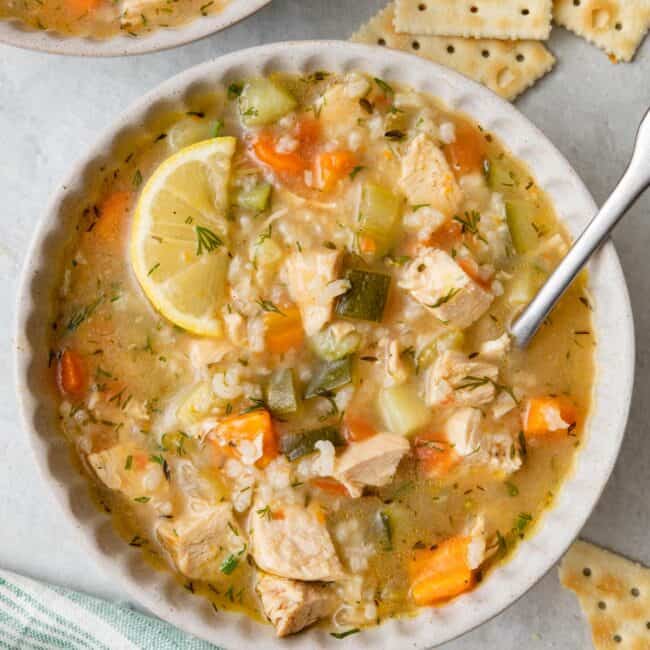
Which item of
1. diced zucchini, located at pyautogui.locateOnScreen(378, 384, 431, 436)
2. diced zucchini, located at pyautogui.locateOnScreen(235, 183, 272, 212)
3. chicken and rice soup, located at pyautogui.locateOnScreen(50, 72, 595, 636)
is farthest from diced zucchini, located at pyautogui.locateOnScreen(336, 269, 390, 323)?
diced zucchini, located at pyautogui.locateOnScreen(235, 183, 272, 212)

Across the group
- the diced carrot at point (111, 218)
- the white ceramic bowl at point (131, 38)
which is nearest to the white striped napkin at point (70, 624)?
the diced carrot at point (111, 218)

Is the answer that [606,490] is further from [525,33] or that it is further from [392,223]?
[525,33]

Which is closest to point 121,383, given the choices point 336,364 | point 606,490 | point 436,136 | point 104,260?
point 104,260

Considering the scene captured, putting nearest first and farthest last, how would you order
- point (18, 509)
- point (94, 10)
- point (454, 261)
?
point (454, 261)
point (94, 10)
point (18, 509)

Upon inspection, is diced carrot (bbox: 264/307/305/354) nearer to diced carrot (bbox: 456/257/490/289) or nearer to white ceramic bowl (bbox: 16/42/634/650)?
diced carrot (bbox: 456/257/490/289)

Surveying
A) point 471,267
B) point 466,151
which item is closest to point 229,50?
point 466,151

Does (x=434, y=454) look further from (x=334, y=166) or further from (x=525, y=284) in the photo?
(x=334, y=166)

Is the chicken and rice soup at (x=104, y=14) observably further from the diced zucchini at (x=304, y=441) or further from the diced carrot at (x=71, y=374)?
the diced zucchini at (x=304, y=441)
